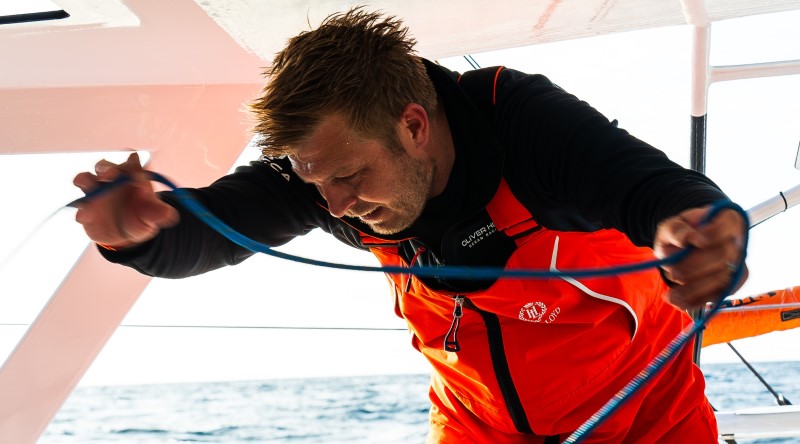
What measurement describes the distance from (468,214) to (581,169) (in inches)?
8.4

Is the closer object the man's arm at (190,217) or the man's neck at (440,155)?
the man's arm at (190,217)

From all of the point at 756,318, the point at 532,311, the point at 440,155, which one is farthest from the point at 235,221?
the point at 756,318

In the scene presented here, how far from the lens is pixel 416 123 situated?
1.23 metres

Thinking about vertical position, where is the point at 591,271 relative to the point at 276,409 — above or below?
above

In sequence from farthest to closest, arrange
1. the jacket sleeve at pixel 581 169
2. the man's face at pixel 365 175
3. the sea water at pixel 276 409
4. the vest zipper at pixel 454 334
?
the sea water at pixel 276 409
the vest zipper at pixel 454 334
the man's face at pixel 365 175
the jacket sleeve at pixel 581 169

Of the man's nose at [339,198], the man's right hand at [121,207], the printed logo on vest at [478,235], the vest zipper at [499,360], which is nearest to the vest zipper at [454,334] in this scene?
the vest zipper at [499,360]

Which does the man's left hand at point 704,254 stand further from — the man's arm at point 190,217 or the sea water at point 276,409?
the sea water at point 276,409

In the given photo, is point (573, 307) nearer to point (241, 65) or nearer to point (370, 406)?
point (241, 65)

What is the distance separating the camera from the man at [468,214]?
3.49ft

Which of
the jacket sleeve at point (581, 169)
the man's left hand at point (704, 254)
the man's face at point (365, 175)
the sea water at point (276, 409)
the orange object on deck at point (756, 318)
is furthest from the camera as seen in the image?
the sea water at point (276, 409)

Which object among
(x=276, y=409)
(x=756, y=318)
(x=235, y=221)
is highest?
(x=235, y=221)

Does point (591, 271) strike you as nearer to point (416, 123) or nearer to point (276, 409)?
point (416, 123)

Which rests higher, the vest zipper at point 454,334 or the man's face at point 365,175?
the man's face at point 365,175

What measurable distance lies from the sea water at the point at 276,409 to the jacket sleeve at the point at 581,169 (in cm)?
396
